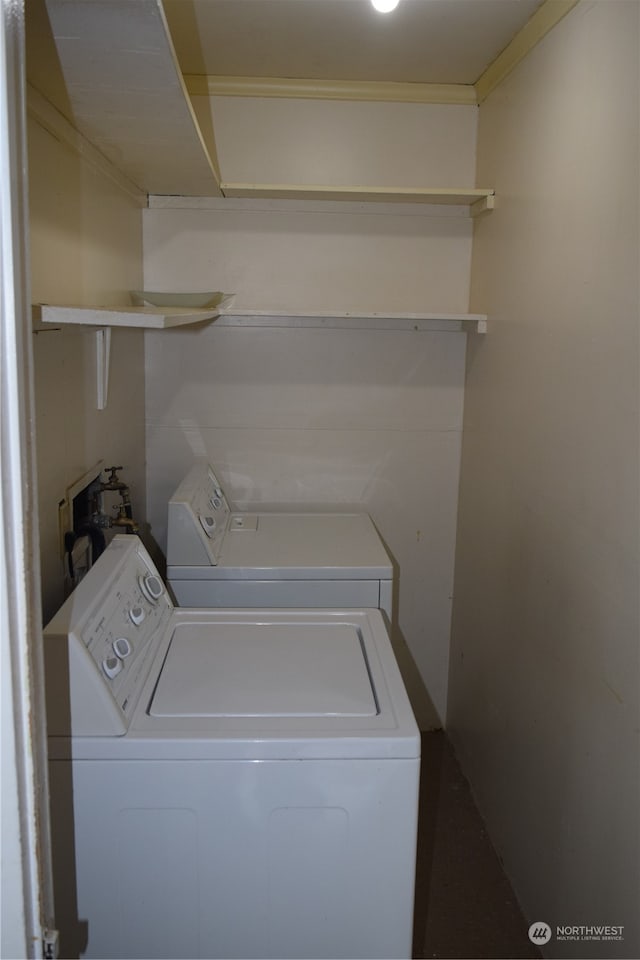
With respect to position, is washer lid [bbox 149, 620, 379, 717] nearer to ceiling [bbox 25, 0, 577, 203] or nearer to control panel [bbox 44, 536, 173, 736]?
control panel [bbox 44, 536, 173, 736]

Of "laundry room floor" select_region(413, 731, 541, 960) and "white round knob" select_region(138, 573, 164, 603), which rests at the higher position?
"white round knob" select_region(138, 573, 164, 603)

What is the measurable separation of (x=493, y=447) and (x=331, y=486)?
72 cm

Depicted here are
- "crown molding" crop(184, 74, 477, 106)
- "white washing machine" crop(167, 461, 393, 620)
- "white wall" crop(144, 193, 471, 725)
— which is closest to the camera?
"white washing machine" crop(167, 461, 393, 620)

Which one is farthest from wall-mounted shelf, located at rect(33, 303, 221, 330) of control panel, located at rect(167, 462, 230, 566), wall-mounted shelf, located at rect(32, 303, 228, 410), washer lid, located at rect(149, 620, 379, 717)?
control panel, located at rect(167, 462, 230, 566)

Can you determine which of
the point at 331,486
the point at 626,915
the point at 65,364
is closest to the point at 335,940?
the point at 626,915

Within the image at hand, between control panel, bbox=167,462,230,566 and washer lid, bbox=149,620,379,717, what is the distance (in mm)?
468

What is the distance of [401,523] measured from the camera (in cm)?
303

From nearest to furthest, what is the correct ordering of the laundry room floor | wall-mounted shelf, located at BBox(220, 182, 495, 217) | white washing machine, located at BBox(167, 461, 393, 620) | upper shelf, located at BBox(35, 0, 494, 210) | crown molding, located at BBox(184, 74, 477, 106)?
upper shelf, located at BBox(35, 0, 494, 210)
the laundry room floor
white washing machine, located at BBox(167, 461, 393, 620)
wall-mounted shelf, located at BBox(220, 182, 495, 217)
crown molding, located at BBox(184, 74, 477, 106)

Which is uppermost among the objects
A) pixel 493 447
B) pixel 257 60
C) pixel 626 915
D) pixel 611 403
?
pixel 257 60

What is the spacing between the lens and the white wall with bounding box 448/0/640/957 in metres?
1.55

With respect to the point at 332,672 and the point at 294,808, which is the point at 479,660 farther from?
the point at 294,808

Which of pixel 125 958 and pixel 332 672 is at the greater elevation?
pixel 332 672

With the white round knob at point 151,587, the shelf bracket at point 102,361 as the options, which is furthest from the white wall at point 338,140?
the white round knob at point 151,587

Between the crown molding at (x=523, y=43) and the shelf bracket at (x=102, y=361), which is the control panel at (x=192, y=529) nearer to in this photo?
the shelf bracket at (x=102, y=361)
